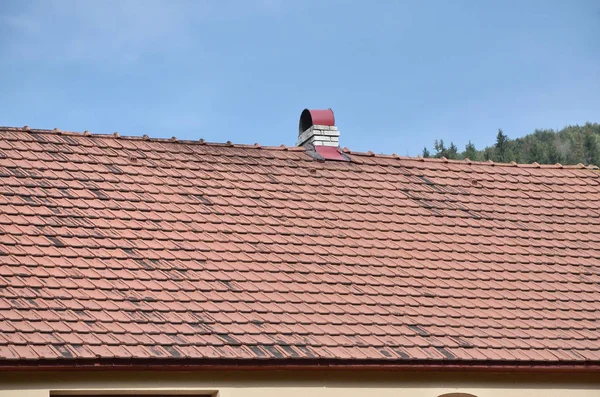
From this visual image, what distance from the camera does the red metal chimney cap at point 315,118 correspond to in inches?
644

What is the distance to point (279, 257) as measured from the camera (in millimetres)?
12430

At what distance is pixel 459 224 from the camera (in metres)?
14.3

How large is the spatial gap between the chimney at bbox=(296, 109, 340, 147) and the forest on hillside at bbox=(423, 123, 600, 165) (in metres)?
57.8

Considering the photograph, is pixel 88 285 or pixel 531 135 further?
pixel 531 135

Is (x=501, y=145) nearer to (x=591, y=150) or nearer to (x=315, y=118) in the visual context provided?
(x=591, y=150)

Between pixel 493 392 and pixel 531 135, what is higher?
pixel 531 135

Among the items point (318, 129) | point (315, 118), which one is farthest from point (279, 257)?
point (315, 118)

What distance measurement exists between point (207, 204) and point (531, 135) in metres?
93.3

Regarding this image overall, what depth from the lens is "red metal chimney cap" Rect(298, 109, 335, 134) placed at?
1636cm

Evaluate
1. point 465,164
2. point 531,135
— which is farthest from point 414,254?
point 531,135

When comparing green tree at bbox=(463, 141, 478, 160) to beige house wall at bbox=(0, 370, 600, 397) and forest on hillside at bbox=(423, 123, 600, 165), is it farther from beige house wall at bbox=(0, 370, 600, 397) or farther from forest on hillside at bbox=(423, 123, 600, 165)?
beige house wall at bbox=(0, 370, 600, 397)

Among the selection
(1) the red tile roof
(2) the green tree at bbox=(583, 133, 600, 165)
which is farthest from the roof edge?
(2) the green tree at bbox=(583, 133, 600, 165)

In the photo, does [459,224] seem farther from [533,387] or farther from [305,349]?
[305,349]

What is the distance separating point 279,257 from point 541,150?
69.5 metres
